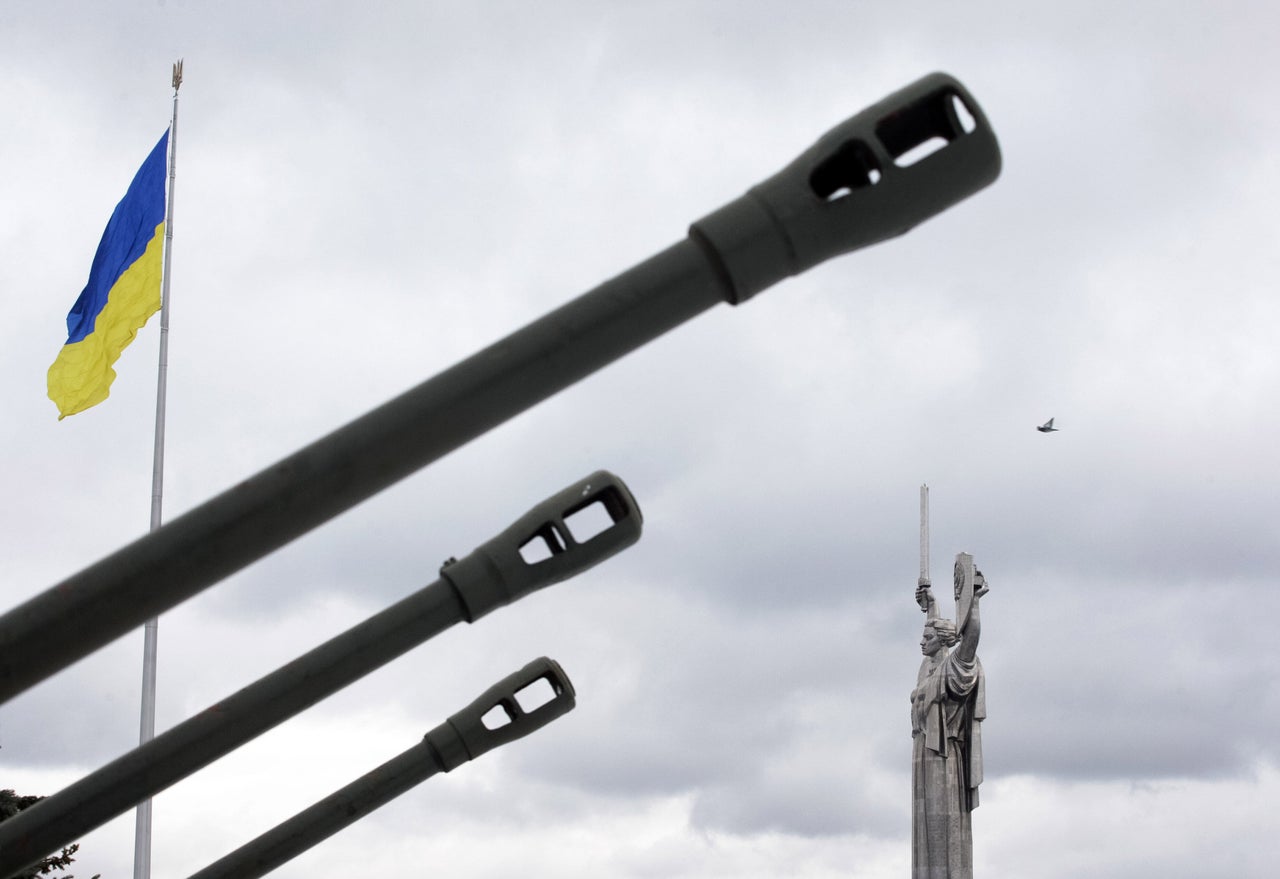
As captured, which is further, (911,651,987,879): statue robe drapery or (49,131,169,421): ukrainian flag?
(911,651,987,879): statue robe drapery

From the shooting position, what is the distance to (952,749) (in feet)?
76.8

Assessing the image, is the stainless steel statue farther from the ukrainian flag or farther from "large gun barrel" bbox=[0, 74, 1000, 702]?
"large gun barrel" bbox=[0, 74, 1000, 702]

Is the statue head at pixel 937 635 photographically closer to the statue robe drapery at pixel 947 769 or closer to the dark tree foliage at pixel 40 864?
the statue robe drapery at pixel 947 769

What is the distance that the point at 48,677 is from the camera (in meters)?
3.21

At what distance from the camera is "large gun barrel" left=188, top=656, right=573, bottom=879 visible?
22.6ft

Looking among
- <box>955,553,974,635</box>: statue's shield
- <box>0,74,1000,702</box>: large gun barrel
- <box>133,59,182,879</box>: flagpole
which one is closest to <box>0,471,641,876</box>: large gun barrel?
<box>0,74,1000,702</box>: large gun barrel

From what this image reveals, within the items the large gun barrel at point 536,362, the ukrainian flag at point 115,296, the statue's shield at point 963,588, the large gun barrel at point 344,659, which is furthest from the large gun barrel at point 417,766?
the statue's shield at point 963,588

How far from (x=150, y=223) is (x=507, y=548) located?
15919mm

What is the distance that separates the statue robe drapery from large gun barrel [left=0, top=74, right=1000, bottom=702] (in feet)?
68.5

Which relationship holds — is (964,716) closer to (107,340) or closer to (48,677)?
(107,340)

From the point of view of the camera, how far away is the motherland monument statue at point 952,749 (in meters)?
23.1

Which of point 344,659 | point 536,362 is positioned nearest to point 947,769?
point 344,659

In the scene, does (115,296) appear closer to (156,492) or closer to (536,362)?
(156,492)

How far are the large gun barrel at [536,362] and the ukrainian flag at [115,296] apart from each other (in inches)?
627
